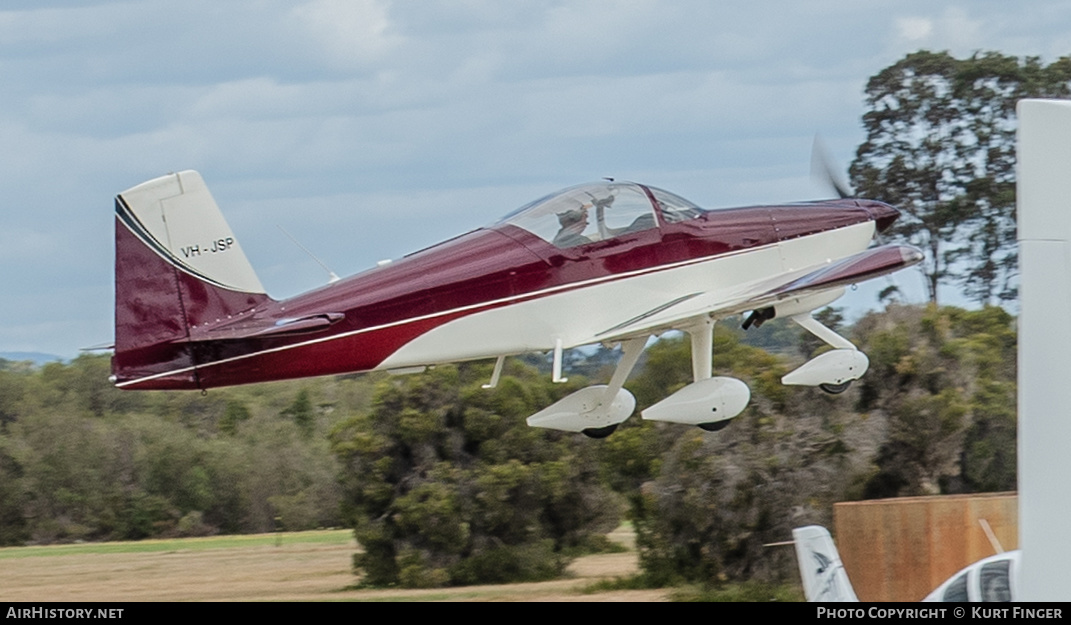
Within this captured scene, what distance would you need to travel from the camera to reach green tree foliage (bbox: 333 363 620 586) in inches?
909

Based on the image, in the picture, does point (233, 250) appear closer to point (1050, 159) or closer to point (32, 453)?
point (1050, 159)

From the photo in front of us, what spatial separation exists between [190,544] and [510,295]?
1651cm

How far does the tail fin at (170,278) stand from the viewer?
10.3 m

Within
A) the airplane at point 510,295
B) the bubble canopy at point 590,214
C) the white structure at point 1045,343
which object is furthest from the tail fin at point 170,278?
the white structure at point 1045,343

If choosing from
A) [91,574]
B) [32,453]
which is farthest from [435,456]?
[32,453]

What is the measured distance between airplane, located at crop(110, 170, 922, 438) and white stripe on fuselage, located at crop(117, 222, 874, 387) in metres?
0.01

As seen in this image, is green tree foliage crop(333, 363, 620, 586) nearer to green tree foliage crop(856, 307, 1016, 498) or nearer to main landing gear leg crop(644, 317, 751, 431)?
green tree foliage crop(856, 307, 1016, 498)

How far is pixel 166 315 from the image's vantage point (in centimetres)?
1038

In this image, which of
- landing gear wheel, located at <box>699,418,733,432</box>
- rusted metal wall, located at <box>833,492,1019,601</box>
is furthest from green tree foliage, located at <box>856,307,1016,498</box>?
landing gear wheel, located at <box>699,418,733,432</box>

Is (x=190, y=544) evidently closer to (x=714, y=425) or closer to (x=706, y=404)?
(x=714, y=425)

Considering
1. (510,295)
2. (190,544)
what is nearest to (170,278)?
(510,295)

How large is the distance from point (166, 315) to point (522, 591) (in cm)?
1306

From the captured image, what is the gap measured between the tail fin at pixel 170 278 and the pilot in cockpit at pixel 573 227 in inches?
97.4

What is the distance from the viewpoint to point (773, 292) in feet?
35.6
